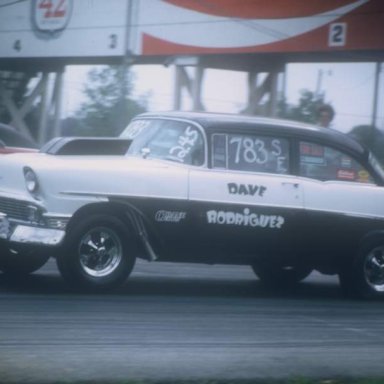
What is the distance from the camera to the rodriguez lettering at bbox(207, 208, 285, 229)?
33.4 feet

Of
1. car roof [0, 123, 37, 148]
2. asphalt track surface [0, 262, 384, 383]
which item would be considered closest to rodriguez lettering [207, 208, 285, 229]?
asphalt track surface [0, 262, 384, 383]

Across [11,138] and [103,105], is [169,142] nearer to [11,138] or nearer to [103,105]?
[11,138]

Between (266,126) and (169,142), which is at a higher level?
(266,126)

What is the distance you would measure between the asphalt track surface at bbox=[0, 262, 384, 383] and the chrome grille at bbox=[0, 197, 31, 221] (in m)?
0.70

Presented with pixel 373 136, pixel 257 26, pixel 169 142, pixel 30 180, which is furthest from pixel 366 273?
pixel 257 26

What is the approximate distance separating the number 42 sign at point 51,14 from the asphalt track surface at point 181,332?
15822mm

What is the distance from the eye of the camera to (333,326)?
9.26m

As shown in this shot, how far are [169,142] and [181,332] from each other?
259 cm

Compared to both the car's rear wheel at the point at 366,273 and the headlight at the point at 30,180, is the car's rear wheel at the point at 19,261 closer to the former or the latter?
the headlight at the point at 30,180

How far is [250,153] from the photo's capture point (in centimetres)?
1052

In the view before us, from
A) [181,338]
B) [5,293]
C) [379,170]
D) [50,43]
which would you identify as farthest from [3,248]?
[50,43]

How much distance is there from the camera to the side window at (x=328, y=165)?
10766mm

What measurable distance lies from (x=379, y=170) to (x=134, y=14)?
1416cm

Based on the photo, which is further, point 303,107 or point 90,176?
point 303,107
